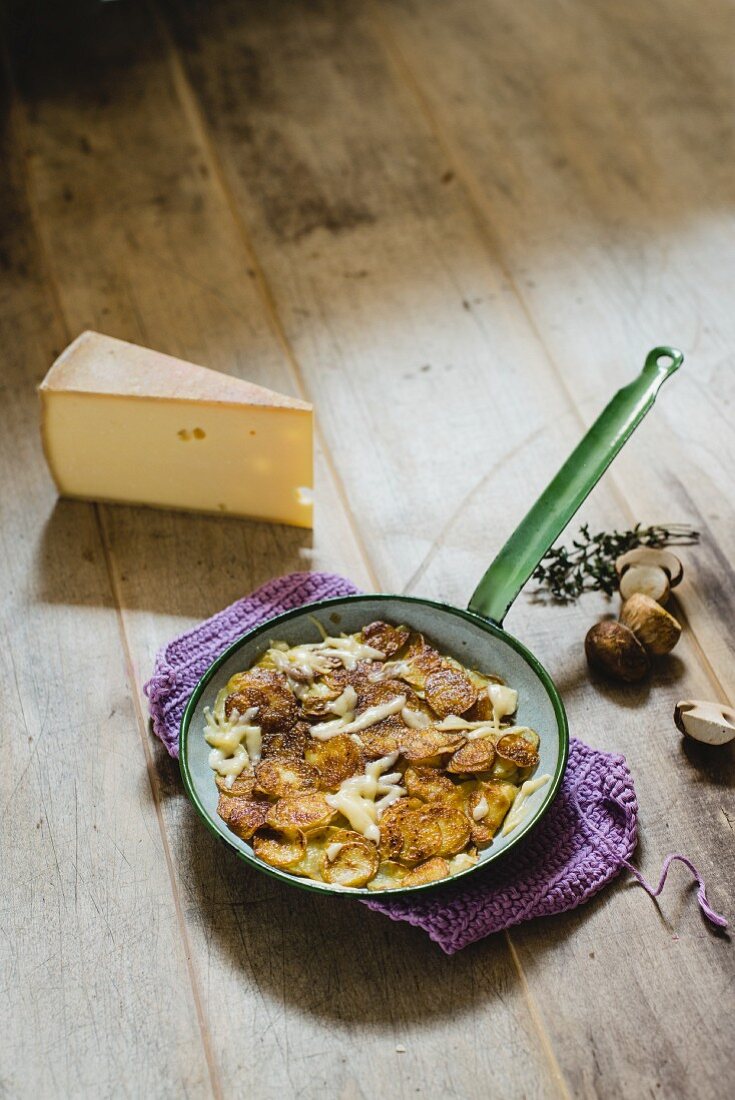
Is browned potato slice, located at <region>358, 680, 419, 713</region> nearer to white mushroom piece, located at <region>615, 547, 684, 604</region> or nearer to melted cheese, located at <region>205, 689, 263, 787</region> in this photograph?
melted cheese, located at <region>205, 689, 263, 787</region>

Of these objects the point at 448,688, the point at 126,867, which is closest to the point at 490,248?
the point at 448,688

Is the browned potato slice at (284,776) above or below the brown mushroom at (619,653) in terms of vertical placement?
below

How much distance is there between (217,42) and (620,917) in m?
1.81

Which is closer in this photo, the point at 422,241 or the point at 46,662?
the point at 46,662

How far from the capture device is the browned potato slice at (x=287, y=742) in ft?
3.99

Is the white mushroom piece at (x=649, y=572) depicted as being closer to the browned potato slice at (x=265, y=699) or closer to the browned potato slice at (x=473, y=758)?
the browned potato slice at (x=473, y=758)

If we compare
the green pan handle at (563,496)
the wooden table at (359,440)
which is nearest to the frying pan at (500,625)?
the green pan handle at (563,496)

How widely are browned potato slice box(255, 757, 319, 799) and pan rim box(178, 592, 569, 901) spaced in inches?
2.6

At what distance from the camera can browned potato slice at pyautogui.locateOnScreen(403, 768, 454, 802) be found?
117cm

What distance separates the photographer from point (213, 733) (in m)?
1.22

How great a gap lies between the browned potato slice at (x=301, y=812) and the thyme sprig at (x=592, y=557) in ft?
1.43

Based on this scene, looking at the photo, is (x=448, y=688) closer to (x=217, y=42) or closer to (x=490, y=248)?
(x=490, y=248)

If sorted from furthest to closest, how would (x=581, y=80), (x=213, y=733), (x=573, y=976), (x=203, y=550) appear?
(x=581, y=80)
(x=203, y=550)
(x=213, y=733)
(x=573, y=976)

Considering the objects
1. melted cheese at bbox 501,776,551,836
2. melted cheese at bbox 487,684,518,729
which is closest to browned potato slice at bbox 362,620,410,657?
melted cheese at bbox 487,684,518,729
